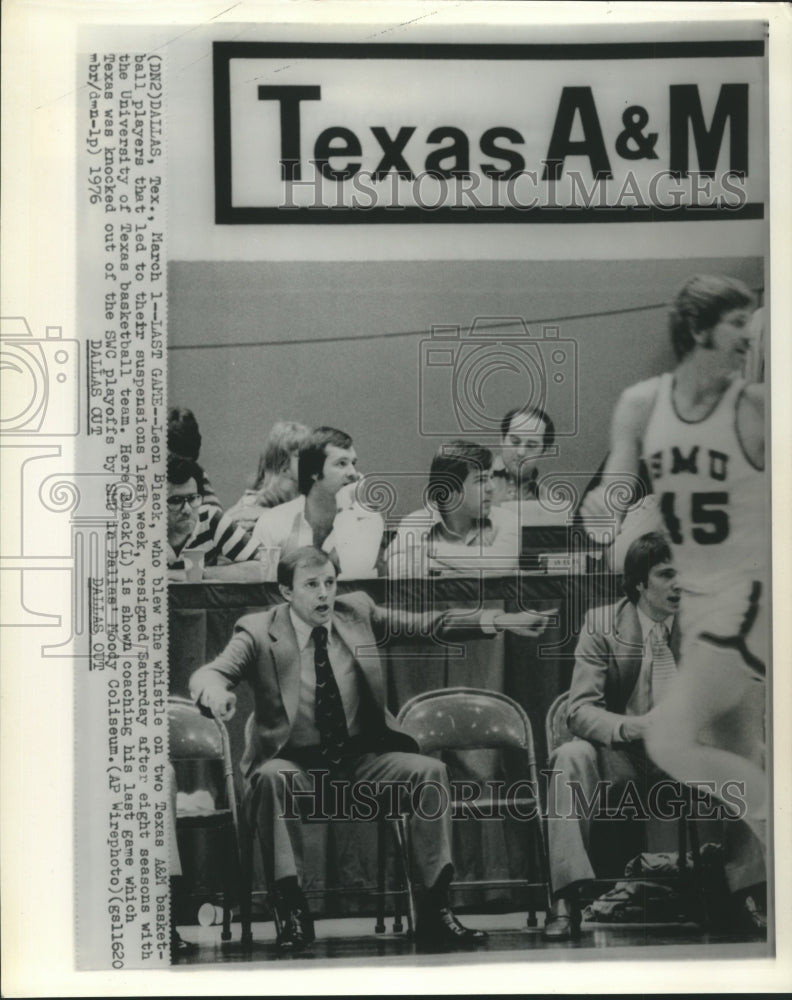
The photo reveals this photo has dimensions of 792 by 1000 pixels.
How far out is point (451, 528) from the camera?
1731 millimetres

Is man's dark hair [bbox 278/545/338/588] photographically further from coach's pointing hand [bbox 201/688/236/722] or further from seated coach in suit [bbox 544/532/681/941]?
seated coach in suit [bbox 544/532/681/941]

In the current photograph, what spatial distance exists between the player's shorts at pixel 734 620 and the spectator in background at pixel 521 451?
11.9 inches

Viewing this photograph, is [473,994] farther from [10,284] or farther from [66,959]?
[10,284]

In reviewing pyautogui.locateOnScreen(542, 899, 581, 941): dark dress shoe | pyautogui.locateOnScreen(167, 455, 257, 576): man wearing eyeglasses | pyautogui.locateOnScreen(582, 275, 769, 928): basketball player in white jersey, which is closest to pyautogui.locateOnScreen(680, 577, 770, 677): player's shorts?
pyautogui.locateOnScreen(582, 275, 769, 928): basketball player in white jersey

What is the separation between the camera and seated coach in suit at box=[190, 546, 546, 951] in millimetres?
1732

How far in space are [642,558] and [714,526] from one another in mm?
123

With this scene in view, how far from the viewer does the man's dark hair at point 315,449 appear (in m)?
1.72

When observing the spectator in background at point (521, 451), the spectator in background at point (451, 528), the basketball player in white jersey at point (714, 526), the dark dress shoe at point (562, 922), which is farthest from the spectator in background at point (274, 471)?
the dark dress shoe at point (562, 922)

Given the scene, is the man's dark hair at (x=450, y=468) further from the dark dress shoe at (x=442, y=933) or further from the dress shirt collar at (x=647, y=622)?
the dark dress shoe at (x=442, y=933)

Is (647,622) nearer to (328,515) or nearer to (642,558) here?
(642,558)

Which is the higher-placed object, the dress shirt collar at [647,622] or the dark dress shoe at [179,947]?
the dress shirt collar at [647,622]

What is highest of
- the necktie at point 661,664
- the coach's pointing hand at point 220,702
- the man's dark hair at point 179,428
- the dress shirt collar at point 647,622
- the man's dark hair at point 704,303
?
the man's dark hair at point 704,303

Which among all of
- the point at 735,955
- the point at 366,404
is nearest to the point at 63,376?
the point at 366,404

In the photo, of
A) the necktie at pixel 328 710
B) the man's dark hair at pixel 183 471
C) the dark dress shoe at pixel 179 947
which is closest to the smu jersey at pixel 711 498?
the necktie at pixel 328 710
